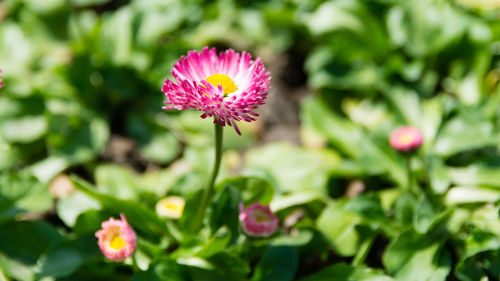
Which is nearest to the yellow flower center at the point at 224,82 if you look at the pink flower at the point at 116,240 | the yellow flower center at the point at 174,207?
the pink flower at the point at 116,240

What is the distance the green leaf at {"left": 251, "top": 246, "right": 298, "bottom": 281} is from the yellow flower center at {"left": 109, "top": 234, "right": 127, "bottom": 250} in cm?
60

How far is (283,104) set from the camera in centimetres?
349

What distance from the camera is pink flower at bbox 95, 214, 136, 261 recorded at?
1.86 metres

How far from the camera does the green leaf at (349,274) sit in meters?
2.01

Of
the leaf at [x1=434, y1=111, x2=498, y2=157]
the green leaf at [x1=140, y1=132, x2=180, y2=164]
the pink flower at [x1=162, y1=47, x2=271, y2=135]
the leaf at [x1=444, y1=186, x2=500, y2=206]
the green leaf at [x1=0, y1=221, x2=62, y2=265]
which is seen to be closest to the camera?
the pink flower at [x1=162, y1=47, x2=271, y2=135]

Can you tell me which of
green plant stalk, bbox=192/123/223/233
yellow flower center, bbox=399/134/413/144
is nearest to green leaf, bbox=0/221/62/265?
green plant stalk, bbox=192/123/223/233

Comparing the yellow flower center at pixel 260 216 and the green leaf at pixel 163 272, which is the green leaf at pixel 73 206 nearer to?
the green leaf at pixel 163 272

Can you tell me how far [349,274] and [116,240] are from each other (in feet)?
3.26

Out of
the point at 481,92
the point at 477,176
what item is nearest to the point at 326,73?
the point at 481,92

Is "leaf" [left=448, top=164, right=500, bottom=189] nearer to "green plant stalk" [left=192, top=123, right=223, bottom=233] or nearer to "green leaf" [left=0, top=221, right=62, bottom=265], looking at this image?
"green plant stalk" [left=192, top=123, right=223, bottom=233]

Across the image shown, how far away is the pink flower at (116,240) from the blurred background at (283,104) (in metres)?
0.54

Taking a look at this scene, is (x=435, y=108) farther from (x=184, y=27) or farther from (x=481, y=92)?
(x=184, y=27)

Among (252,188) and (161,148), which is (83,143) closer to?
(161,148)

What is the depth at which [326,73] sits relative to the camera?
3.24 metres
